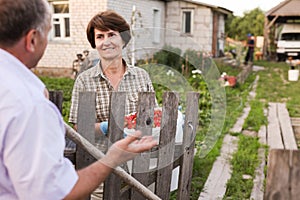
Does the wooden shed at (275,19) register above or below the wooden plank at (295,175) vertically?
above

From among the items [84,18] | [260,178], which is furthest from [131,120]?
[84,18]

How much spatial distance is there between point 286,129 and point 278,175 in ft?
13.3

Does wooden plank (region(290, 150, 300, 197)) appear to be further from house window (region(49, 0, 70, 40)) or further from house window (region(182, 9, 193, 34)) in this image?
house window (region(182, 9, 193, 34))

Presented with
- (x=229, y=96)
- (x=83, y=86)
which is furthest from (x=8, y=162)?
(x=229, y=96)

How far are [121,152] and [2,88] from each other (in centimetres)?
39

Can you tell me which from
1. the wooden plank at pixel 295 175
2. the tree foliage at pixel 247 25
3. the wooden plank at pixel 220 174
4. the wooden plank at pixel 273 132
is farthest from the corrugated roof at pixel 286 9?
the wooden plank at pixel 295 175

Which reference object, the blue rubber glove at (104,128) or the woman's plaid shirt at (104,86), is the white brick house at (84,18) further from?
the blue rubber glove at (104,128)

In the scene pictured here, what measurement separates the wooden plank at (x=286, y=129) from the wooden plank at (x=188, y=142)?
2.15 meters

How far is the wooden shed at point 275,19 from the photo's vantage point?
19.6 meters

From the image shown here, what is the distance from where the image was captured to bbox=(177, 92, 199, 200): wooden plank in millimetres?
2273

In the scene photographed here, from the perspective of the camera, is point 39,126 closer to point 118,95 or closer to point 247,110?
point 118,95

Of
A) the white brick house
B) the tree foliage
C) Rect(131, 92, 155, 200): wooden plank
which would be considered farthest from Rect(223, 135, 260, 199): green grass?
the tree foliage

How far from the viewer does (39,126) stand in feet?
2.95

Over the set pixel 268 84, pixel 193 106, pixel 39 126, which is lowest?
pixel 268 84
